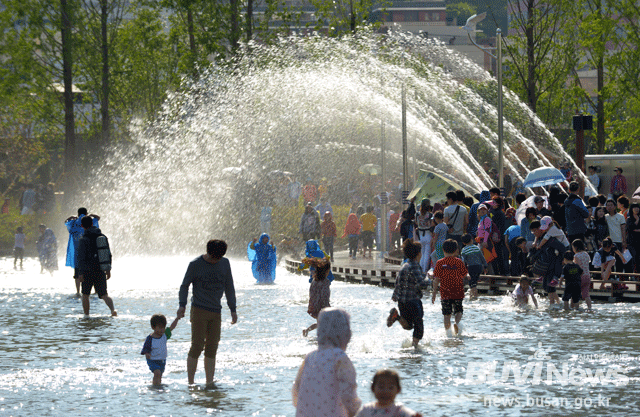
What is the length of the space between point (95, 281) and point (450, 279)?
621 centimetres

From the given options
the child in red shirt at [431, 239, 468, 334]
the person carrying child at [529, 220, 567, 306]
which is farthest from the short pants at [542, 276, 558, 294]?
the child in red shirt at [431, 239, 468, 334]

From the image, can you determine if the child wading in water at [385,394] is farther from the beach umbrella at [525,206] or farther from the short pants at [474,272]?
the beach umbrella at [525,206]

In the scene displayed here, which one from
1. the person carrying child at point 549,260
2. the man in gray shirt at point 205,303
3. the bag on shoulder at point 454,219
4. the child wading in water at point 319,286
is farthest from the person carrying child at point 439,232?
the man in gray shirt at point 205,303

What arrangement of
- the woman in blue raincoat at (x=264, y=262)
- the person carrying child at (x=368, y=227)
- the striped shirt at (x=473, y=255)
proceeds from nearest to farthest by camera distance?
the striped shirt at (x=473, y=255) < the woman in blue raincoat at (x=264, y=262) < the person carrying child at (x=368, y=227)

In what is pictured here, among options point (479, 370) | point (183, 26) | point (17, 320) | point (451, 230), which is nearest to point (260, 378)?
point (479, 370)

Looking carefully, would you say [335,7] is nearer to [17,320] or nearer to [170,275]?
[170,275]

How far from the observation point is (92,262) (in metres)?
16.4

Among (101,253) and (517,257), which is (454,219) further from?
(101,253)

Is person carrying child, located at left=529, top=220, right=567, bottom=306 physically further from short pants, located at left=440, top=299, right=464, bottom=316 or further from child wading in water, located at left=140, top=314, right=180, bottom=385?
child wading in water, located at left=140, top=314, right=180, bottom=385

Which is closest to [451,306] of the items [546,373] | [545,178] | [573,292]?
[546,373]

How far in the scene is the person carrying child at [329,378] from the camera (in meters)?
5.82

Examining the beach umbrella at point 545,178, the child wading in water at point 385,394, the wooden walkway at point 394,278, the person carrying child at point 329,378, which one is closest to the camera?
the child wading in water at point 385,394

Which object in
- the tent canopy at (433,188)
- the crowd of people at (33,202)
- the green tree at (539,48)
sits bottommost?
the tent canopy at (433,188)

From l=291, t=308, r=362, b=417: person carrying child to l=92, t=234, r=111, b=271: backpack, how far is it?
35.6 feet
